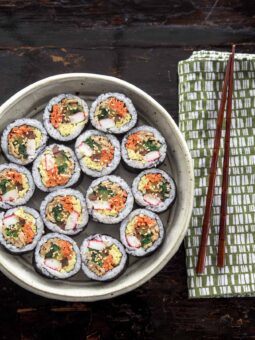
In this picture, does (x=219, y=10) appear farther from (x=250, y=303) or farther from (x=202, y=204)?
(x=250, y=303)

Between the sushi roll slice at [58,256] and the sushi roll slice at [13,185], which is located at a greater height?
the sushi roll slice at [13,185]

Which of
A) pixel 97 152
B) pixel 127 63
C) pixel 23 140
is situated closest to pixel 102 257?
pixel 97 152

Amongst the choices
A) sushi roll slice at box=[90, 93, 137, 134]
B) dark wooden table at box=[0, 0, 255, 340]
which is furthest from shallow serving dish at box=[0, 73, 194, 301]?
dark wooden table at box=[0, 0, 255, 340]

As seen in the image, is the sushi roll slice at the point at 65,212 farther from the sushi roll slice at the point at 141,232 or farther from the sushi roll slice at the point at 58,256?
the sushi roll slice at the point at 141,232

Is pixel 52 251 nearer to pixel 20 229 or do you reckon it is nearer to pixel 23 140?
pixel 20 229

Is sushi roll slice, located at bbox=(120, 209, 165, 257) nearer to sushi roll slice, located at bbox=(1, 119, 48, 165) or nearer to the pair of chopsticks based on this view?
the pair of chopsticks

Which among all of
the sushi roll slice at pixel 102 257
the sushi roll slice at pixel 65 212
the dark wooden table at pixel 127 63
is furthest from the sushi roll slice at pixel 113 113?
the sushi roll slice at pixel 102 257

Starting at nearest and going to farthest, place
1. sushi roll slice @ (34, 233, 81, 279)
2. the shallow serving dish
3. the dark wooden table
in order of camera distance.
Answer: the shallow serving dish < sushi roll slice @ (34, 233, 81, 279) < the dark wooden table
